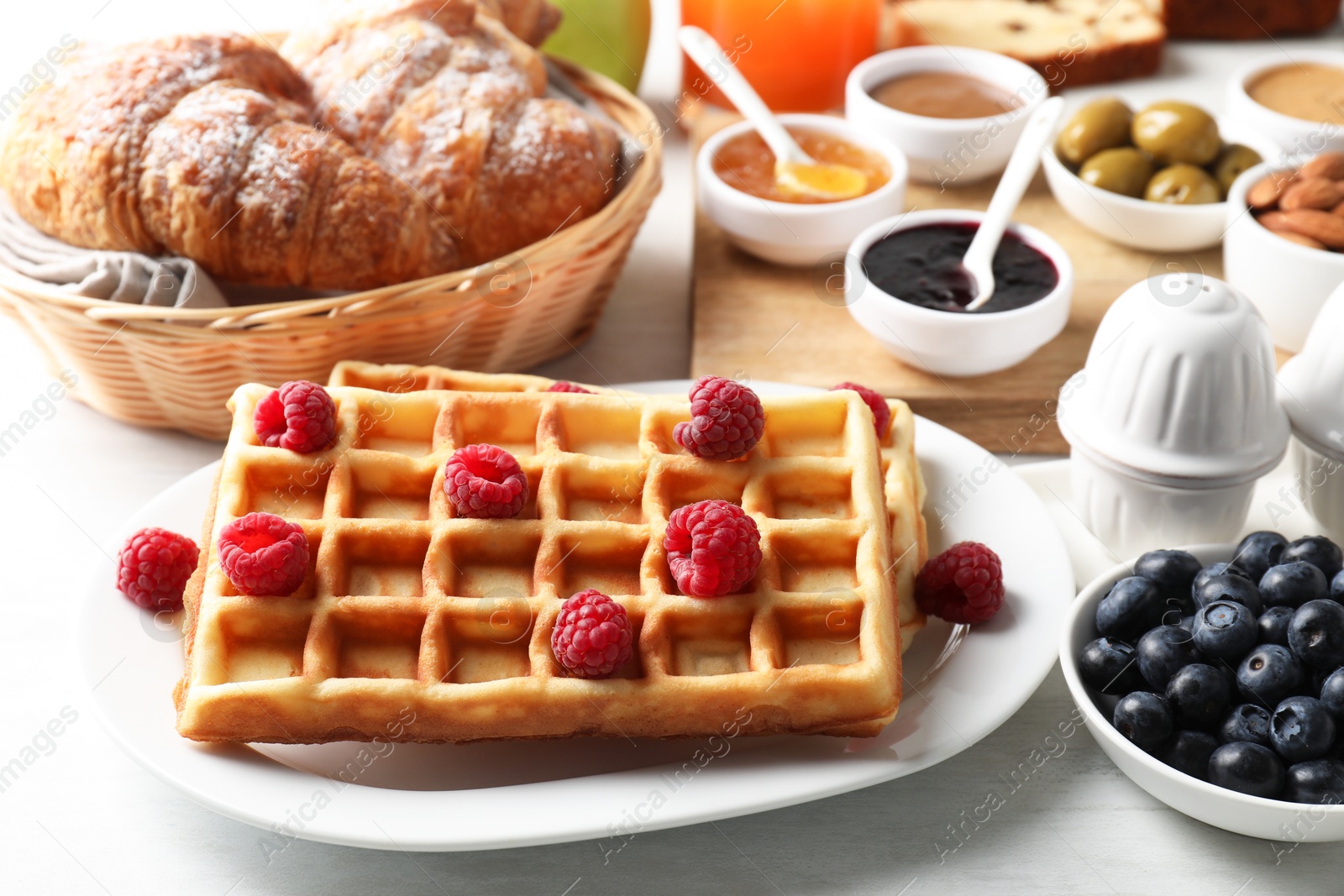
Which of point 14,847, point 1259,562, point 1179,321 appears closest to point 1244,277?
point 1179,321

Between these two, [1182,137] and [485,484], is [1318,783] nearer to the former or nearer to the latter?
[485,484]

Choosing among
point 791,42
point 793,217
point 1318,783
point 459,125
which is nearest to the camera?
point 1318,783

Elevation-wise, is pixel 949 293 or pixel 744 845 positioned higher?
pixel 949 293

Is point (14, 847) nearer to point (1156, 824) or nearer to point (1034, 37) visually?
point (1156, 824)

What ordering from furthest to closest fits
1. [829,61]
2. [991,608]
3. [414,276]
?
[829,61] → [414,276] → [991,608]

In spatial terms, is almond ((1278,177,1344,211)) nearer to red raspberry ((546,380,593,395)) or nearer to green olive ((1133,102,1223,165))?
green olive ((1133,102,1223,165))

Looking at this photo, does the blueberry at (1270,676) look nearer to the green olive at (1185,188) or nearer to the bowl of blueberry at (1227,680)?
the bowl of blueberry at (1227,680)

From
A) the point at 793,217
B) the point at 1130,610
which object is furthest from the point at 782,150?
the point at 1130,610
